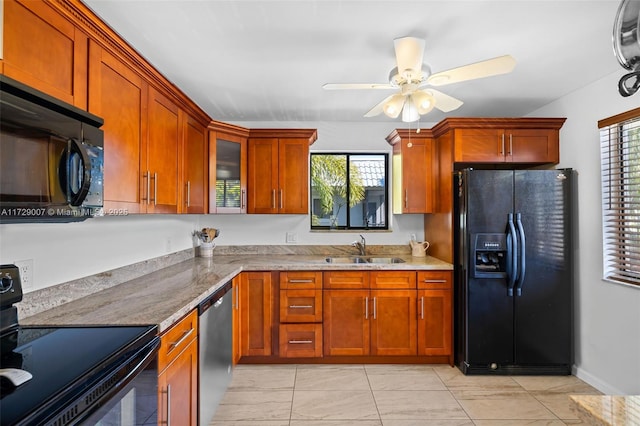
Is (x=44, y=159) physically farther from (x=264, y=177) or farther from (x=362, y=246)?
(x=362, y=246)

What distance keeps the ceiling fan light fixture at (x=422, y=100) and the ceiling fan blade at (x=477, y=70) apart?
0.45ft

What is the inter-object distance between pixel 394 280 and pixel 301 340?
1.01 m

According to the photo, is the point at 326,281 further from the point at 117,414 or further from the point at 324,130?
the point at 117,414

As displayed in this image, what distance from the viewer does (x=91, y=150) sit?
1312 millimetres

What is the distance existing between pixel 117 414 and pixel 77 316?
0.61m

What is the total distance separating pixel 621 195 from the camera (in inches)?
95.0

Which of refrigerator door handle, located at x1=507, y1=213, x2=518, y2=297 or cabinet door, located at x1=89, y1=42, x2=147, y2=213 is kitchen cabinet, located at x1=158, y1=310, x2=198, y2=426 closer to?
cabinet door, located at x1=89, y1=42, x2=147, y2=213

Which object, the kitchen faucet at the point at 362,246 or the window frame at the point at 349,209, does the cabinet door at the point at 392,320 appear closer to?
the kitchen faucet at the point at 362,246

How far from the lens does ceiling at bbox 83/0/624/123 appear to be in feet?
5.53

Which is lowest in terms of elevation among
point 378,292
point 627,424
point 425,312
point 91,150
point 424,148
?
point 425,312

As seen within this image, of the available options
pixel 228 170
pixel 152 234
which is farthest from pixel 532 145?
pixel 152 234

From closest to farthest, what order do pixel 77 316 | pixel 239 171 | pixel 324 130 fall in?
pixel 77 316, pixel 239 171, pixel 324 130

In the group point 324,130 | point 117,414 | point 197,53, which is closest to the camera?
point 117,414

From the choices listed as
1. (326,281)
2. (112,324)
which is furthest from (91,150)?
(326,281)
